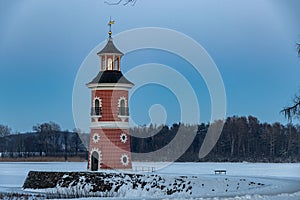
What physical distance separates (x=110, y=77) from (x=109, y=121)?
2.12m

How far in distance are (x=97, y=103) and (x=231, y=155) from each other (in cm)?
4566

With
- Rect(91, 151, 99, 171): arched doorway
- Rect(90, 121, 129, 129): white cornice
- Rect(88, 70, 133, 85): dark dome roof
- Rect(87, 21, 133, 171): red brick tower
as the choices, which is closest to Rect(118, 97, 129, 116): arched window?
Rect(87, 21, 133, 171): red brick tower

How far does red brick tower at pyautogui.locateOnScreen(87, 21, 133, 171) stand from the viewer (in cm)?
2969

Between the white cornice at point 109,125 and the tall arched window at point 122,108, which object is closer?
the white cornice at point 109,125

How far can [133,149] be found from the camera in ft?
239

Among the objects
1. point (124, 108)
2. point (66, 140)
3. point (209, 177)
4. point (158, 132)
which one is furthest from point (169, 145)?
point (209, 177)

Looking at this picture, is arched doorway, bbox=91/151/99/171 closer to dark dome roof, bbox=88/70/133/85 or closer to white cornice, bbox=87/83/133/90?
white cornice, bbox=87/83/133/90

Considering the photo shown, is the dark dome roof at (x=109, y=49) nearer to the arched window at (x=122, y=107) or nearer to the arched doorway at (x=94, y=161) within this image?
the arched window at (x=122, y=107)

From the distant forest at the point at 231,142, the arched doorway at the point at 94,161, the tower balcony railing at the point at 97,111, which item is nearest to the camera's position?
the arched doorway at the point at 94,161

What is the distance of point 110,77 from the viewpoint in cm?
3011

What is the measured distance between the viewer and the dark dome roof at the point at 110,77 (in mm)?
30044

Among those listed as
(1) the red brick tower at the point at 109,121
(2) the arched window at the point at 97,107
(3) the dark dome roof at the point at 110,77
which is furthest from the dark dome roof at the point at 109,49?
(2) the arched window at the point at 97,107

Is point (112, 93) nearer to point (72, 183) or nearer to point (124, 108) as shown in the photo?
point (124, 108)

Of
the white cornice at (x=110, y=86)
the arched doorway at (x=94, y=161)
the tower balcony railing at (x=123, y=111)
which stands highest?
the white cornice at (x=110, y=86)
